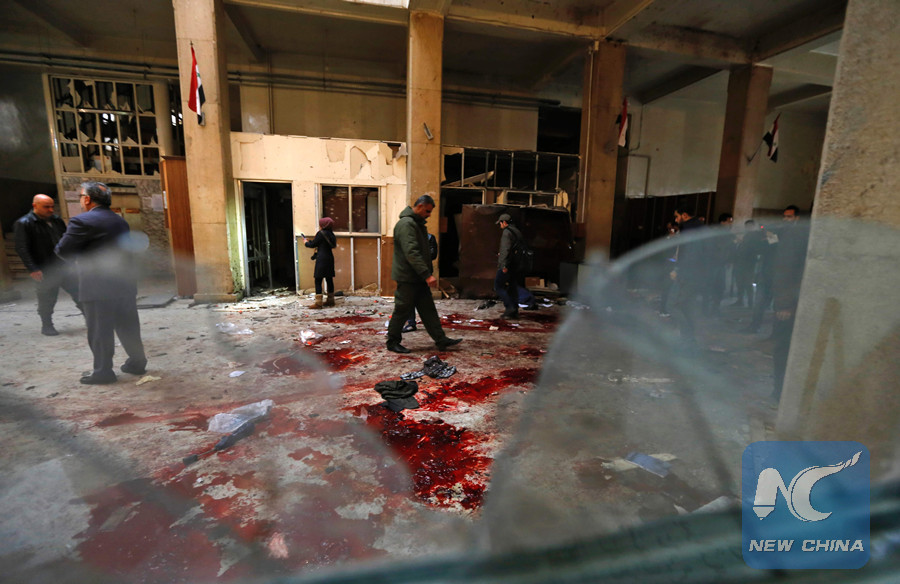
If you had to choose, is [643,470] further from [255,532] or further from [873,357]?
[255,532]

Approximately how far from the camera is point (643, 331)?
5.45 m

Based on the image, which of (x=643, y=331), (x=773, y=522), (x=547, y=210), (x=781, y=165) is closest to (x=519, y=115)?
(x=547, y=210)

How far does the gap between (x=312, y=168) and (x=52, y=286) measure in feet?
14.6

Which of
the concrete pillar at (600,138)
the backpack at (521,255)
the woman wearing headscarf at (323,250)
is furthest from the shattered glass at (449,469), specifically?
the concrete pillar at (600,138)

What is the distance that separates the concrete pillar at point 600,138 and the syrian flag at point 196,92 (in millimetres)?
7396

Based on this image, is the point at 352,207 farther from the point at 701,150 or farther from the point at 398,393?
the point at 701,150

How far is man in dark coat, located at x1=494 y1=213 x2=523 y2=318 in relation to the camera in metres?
6.02

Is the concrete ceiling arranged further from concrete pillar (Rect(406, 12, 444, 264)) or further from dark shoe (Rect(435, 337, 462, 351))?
dark shoe (Rect(435, 337, 462, 351))

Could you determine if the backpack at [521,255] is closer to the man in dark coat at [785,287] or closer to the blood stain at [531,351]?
the blood stain at [531,351]

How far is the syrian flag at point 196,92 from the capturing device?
21.2ft

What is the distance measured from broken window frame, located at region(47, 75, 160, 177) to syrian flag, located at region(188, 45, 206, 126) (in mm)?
3705

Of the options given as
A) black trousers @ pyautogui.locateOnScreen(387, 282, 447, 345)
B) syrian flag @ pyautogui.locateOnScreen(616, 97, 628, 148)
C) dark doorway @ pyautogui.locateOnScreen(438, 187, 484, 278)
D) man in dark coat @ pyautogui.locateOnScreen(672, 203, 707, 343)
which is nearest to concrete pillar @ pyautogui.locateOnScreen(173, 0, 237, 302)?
dark doorway @ pyautogui.locateOnScreen(438, 187, 484, 278)

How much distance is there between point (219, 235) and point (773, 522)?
26.4ft
